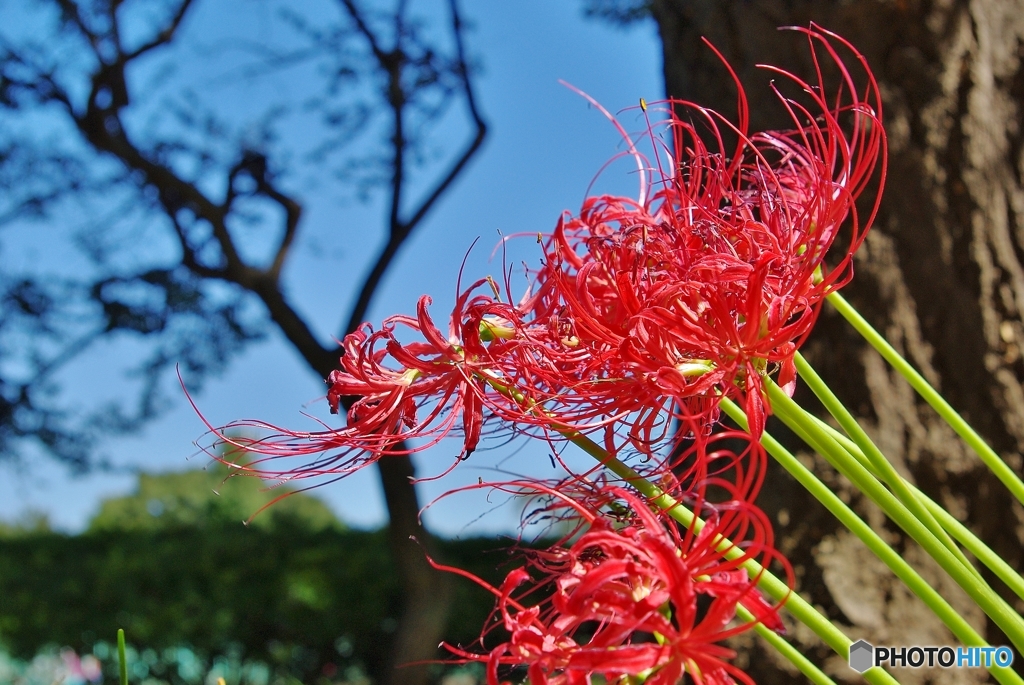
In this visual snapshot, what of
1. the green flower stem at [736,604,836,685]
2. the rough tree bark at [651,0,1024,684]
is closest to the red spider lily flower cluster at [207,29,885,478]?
the green flower stem at [736,604,836,685]

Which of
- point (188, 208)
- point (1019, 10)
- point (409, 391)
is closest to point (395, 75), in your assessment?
point (188, 208)

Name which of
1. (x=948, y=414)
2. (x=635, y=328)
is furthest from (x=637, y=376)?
(x=948, y=414)

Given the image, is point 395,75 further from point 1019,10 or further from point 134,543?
point 1019,10

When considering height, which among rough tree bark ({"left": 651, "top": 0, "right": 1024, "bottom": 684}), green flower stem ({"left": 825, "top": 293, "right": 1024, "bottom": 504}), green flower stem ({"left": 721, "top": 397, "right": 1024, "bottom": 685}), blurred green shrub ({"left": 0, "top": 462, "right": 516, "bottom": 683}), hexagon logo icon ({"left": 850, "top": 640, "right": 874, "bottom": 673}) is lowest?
hexagon logo icon ({"left": 850, "top": 640, "right": 874, "bottom": 673})

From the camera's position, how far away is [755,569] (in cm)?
61

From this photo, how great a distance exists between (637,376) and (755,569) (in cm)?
18

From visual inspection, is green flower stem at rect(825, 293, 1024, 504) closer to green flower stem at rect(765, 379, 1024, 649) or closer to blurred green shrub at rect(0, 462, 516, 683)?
green flower stem at rect(765, 379, 1024, 649)

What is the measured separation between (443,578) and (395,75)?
317cm

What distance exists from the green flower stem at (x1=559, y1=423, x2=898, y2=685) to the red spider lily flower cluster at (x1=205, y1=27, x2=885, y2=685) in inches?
0.4

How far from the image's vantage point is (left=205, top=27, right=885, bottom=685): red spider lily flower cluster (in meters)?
0.57

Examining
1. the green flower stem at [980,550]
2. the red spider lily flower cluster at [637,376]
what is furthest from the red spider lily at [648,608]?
the green flower stem at [980,550]

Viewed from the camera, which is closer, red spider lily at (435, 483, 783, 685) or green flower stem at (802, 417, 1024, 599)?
red spider lily at (435, 483, 783, 685)

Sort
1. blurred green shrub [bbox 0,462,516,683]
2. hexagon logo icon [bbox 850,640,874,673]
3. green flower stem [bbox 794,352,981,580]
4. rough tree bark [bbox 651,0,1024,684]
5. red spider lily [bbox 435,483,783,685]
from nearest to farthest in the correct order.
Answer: red spider lily [bbox 435,483,783,685] < green flower stem [bbox 794,352,981,580] < hexagon logo icon [bbox 850,640,874,673] < rough tree bark [bbox 651,0,1024,684] < blurred green shrub [bbox 0,462,516,683]

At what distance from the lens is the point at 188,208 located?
18.0 feet
